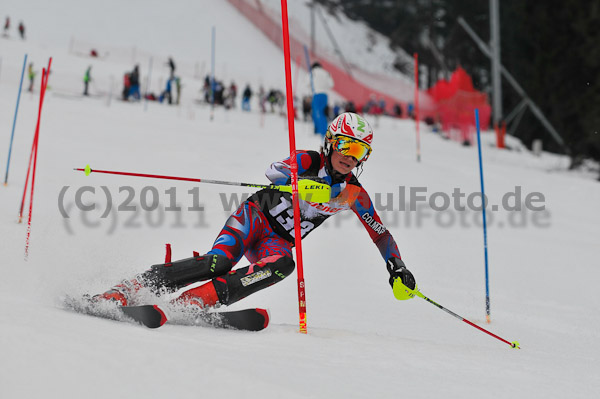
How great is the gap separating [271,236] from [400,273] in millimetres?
955

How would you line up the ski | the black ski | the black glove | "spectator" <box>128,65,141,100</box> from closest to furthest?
the black ski → the ski → the black glove → "spectator" <box>128,65,141,100</box>

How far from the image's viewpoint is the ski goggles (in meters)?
3.66

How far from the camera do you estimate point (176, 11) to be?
142ft

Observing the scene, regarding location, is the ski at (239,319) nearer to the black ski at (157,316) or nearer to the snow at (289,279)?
the black ski at (157,316)

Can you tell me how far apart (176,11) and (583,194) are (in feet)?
124

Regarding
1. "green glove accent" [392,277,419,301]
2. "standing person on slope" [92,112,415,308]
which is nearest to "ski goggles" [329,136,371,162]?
"standing person on slope" [92,112,415,308]

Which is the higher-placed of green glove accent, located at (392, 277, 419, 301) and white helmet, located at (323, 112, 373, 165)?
white helmet, located at (323, 112, 373, 165)

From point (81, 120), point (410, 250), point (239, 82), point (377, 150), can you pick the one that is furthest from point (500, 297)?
point (239, 82)

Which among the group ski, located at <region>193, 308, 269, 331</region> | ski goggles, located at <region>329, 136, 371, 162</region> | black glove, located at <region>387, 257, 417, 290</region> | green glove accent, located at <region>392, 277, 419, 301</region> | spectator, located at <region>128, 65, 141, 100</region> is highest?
spectator, located at <region>128, 65, 141, 100</region>

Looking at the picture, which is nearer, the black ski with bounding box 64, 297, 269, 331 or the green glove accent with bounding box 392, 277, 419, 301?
the black ski with bounding box 64, 297, 269, 331

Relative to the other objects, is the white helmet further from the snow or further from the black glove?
the snow

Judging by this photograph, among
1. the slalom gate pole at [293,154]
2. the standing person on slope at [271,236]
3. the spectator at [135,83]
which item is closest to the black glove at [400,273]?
the standing person on slope at [271,236]

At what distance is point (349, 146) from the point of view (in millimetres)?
3668

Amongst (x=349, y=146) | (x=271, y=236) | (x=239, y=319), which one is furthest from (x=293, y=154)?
(x=239, y=319)
